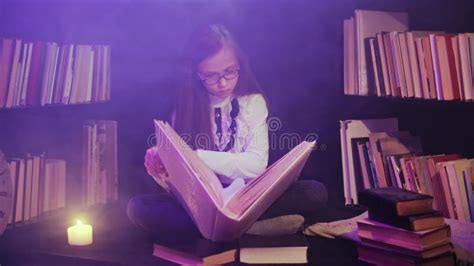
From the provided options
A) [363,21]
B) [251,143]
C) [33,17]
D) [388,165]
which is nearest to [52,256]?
[251,143]

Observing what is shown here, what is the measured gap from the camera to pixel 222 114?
6.00 ft

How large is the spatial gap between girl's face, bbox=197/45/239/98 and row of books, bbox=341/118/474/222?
1.45ft

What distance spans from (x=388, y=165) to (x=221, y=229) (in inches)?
29.9

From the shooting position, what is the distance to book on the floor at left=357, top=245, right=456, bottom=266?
140 cm

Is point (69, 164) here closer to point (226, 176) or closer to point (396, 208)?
point (226, 176)

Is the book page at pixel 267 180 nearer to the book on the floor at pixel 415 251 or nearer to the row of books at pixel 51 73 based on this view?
the book on the floor at pixel 415 251

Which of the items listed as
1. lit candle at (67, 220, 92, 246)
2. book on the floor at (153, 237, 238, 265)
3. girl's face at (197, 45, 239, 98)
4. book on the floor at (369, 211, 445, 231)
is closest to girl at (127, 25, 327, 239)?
girl's face at (197, 45, 239, 98)

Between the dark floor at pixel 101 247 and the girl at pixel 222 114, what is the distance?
0.31 ft

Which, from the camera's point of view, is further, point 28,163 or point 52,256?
point 28,163

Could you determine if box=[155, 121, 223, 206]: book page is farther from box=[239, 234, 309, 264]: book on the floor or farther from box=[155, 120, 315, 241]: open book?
box=[239, 234, 309, 264]: book on the floor

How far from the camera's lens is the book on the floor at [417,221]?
1391 millimetres

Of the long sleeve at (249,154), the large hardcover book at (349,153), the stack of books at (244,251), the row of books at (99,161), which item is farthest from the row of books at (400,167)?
the row of books at (99,161)

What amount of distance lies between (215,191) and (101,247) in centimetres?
49

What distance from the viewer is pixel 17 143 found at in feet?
6.53
